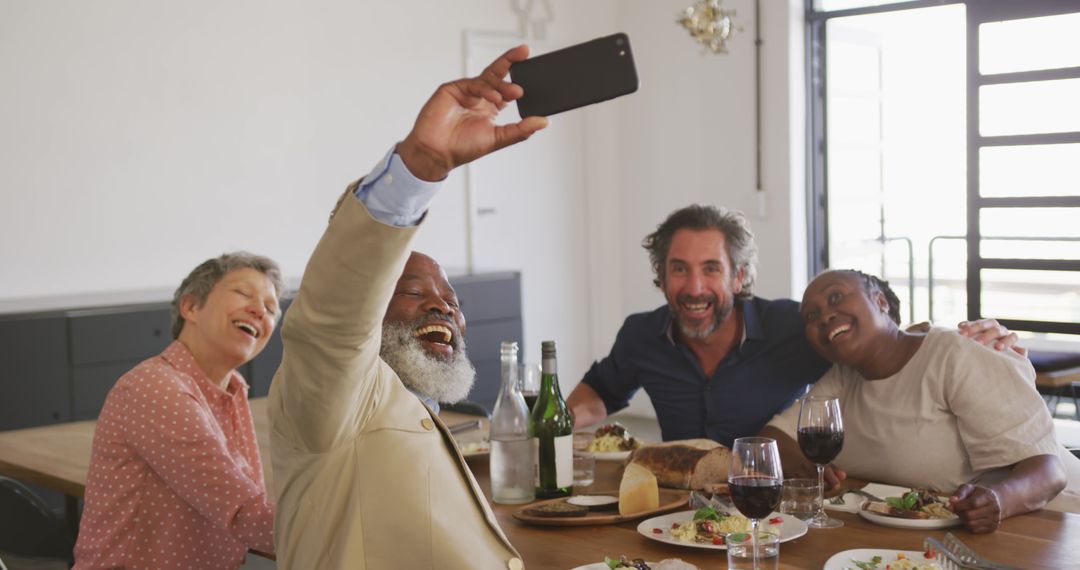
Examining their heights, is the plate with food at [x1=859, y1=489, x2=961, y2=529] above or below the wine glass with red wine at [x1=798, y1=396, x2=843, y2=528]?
below

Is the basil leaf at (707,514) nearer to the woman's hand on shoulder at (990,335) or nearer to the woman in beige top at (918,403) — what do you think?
the woman in beige top at (918,403)

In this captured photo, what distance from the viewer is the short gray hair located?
2.53m

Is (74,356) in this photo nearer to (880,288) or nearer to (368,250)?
(880,288)

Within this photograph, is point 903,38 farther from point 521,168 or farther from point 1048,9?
point 521,168

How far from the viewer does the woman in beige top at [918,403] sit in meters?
2.23

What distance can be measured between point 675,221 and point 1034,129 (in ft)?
11.4

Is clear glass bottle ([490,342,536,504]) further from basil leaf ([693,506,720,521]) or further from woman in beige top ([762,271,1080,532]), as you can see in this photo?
woman in beige top ([762,271,1080,532])

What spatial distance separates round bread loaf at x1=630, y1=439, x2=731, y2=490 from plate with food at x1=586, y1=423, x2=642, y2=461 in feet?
0.95

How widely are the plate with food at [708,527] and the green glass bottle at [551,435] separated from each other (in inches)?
11.1

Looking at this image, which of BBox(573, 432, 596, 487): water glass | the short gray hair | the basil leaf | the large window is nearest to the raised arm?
the basil leaf

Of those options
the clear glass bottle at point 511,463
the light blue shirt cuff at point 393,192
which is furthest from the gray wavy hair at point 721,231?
the light blue shirt cuff at point 393,192

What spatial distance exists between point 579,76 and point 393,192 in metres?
0.28

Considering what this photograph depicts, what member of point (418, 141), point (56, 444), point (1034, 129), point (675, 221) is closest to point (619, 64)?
point (418, 141)

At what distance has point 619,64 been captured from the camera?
4.59ft
